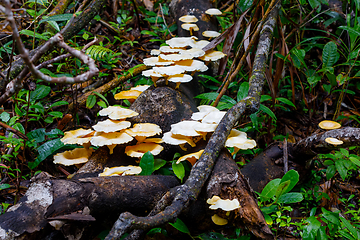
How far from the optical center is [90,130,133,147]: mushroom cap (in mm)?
2424

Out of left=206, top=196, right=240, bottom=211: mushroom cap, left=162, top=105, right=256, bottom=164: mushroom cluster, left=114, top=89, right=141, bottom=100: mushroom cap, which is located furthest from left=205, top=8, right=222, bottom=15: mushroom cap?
left=206, top=196, right=240, bottom=211: mushroom cap

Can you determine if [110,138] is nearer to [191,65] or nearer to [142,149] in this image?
[142,149]

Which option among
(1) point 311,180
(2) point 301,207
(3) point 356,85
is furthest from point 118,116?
(3) point 356,85

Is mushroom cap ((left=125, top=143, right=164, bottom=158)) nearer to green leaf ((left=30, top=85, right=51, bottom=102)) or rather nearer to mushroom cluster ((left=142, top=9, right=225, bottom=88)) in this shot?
mushroom cluster ((left=142, top=9, right=225, bottom=88))

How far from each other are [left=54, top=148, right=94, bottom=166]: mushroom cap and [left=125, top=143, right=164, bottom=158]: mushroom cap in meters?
0.55

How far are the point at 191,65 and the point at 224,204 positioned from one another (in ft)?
6.68

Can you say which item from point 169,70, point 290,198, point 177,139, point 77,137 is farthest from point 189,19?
point 290,198

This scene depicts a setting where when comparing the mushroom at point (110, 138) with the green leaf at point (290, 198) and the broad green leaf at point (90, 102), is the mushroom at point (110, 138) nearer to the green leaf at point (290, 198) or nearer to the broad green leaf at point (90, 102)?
the broad green leaf at point (90, 102)

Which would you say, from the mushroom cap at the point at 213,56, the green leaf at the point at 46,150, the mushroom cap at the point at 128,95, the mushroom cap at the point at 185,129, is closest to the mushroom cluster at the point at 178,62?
the mushroom cap at the point at 213,56

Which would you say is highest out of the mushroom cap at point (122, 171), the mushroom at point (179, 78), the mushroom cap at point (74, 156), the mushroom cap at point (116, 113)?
the mushroom at point (179, 78)

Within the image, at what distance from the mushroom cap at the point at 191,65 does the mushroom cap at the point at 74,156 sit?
1.58 m

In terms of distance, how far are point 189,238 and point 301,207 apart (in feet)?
4.67

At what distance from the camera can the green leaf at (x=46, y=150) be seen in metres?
2.68

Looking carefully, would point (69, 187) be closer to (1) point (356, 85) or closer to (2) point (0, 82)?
(2) point (0, 82)
